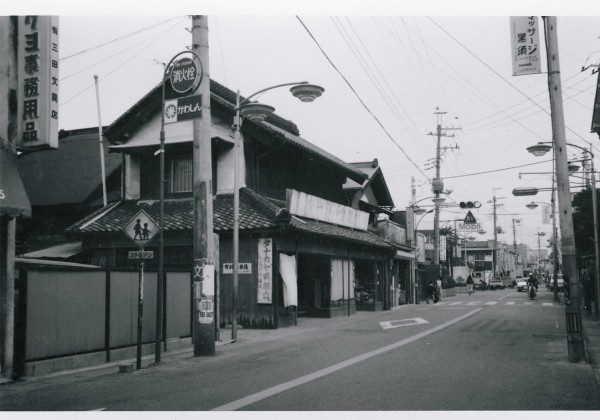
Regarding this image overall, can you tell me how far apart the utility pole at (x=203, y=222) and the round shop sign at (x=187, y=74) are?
189 millimetres

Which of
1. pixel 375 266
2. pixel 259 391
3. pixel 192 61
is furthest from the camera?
pixel 375 266

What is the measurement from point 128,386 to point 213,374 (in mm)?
1739

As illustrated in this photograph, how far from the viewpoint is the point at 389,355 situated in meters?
13.0

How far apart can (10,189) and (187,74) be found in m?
4.98

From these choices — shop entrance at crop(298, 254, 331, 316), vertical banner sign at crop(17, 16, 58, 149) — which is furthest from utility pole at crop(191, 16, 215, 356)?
shop entrance at crop(298, 254, 331, 316)

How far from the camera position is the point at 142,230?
12.1 metres

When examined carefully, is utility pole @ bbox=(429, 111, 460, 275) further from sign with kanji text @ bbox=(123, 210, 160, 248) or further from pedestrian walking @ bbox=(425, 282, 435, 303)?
sign with kanji text @ bbox=(123, 210, 160, 248)

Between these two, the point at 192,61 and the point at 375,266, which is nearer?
the point at 192,61

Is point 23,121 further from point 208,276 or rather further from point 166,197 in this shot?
point 166,197

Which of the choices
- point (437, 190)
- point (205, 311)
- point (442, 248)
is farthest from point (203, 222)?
point (442, 248)

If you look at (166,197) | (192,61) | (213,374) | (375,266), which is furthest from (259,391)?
(375,266)

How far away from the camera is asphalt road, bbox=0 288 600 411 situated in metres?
8.19

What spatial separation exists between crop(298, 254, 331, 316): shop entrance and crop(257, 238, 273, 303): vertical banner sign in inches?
232

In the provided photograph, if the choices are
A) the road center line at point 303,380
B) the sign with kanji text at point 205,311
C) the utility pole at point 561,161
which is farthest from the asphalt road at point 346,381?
the utility pole at point 561,161
